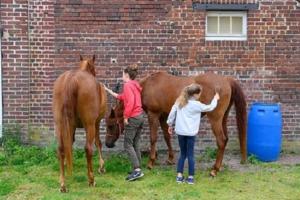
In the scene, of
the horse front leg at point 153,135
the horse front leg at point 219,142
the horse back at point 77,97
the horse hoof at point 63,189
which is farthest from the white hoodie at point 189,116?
the horse hoof at point 63,189

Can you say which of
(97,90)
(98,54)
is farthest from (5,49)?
(97,90)

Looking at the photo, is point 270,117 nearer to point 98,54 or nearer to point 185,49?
point 185,49

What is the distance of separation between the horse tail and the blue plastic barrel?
3918 millimetres

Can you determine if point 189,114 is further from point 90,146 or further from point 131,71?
point 90,146

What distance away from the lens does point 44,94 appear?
33.8 ft

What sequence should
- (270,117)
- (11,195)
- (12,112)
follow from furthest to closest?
(12,112)
(270,117)
(11,195)

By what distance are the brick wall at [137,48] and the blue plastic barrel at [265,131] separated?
952 mm

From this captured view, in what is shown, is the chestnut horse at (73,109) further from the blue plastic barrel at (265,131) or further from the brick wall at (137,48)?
the blue plastic barrel at (265,131)

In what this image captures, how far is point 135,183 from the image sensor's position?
799cm

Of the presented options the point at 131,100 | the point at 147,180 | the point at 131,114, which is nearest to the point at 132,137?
the point at 131,114

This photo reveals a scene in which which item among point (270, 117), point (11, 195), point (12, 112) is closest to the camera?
point (11, 195)

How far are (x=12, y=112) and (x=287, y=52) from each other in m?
5.93

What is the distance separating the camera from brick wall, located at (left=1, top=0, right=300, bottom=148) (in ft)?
33.4

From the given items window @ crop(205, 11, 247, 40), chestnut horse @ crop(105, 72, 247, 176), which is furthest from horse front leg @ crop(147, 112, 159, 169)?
window @ crop(205, 11, 247, 40)
